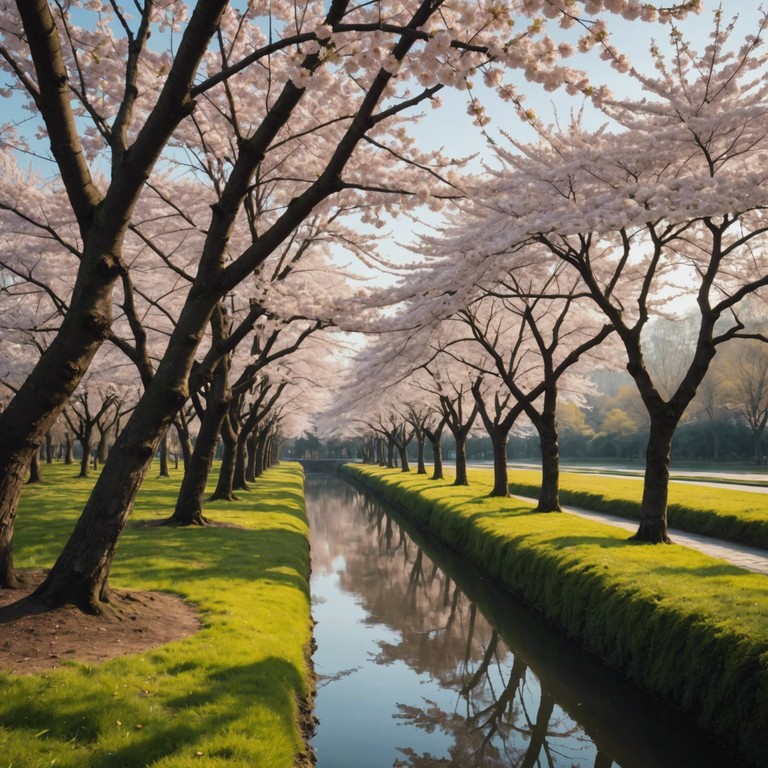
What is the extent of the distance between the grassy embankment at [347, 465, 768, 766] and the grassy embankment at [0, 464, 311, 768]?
4.72 metres

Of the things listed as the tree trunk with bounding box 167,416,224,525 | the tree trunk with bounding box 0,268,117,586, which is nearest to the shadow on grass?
the tree trunk with bounding box 167,416,224,525

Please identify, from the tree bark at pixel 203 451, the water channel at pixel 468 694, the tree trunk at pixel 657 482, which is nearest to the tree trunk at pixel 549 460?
the water channel at pixel 468 694

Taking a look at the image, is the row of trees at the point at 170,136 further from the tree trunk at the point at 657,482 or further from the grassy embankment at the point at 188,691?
the tree trunk at the point at 657,482

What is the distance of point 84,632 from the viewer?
7.08 m

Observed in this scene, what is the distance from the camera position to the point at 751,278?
1530cm

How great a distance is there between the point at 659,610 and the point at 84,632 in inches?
292

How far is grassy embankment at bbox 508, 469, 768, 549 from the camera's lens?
51.5 feet

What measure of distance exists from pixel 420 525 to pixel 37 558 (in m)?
18.9

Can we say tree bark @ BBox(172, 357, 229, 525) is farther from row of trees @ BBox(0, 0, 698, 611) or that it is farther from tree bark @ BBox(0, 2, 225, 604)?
tree bark @ BBox(0, 2, 225, 604)

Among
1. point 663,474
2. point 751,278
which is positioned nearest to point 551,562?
point 663,474

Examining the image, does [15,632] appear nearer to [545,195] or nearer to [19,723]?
[19,723]

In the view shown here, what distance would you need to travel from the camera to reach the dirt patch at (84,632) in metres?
6.40

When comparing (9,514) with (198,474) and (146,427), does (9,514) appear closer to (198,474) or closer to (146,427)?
(146,427)

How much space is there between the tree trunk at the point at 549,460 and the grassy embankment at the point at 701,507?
323 cm
